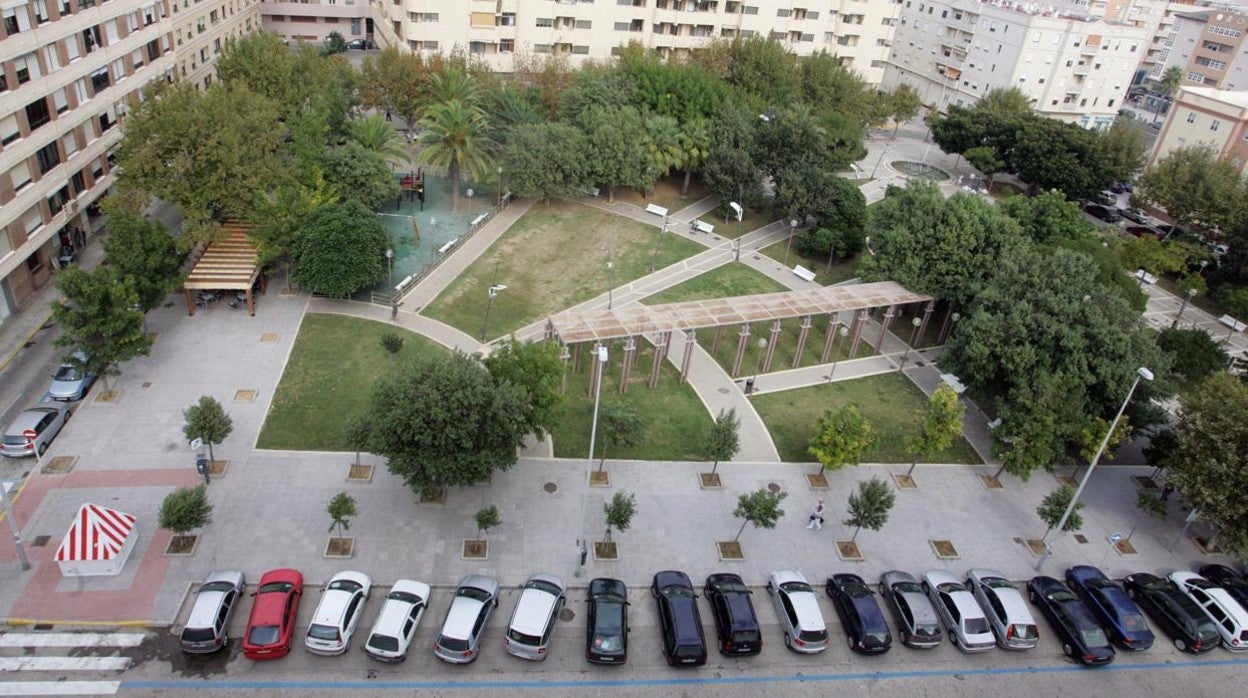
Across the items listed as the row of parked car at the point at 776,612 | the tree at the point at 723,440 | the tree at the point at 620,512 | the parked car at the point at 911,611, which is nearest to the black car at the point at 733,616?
the row of parked car at the point at 776,612

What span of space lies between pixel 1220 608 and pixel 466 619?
27885mm

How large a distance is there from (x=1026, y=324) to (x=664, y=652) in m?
23.2

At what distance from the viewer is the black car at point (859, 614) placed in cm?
2573

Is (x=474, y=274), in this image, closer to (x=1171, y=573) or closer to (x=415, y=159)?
(x=415, y=159)

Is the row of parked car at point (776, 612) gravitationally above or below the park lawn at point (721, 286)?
below

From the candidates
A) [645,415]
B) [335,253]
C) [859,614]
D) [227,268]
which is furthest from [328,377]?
[859,614]

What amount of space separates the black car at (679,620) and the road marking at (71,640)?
55.0 ft

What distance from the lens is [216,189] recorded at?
134 ft

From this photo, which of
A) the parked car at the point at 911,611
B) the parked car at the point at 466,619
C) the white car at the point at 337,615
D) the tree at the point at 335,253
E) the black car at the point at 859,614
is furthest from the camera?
the tree at the point at 335,253

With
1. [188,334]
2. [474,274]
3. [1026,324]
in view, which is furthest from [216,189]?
[1026,324]

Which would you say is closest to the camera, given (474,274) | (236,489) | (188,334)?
(236,489)

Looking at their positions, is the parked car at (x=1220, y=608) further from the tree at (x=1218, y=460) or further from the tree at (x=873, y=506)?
the tree at (x=873, y=506)

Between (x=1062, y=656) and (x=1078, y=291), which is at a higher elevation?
(x=1078, y=291)

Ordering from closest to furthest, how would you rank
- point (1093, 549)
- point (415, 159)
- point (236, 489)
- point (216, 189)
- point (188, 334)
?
point (236, 489) → point (1093, 549) → point (188, 334) → point (216, 189) → point (415, 159)
